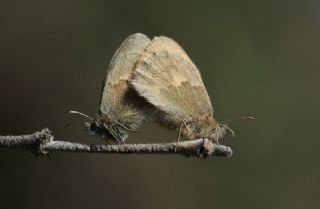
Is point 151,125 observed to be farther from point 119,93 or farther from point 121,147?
point 121,147

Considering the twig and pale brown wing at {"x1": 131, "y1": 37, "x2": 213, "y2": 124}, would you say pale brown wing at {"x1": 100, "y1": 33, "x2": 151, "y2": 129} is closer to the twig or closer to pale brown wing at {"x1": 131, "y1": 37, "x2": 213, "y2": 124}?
pale brown wing at {"x1": 131, "y1": 37, "x2": 213, "y2": 124}

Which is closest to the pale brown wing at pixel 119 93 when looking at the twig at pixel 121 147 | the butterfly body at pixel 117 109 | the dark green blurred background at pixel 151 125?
the butterfly body at pixel 117 109

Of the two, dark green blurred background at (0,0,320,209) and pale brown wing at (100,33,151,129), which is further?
dark green blurred background at (0,0,320,209)

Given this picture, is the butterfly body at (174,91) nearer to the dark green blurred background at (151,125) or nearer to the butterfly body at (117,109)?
the butterfly body at (117,109)

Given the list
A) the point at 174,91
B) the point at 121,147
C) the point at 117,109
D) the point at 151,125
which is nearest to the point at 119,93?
the point at 117,109

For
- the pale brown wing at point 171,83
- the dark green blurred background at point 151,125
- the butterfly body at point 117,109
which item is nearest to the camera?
the butterfly body at point 117,109

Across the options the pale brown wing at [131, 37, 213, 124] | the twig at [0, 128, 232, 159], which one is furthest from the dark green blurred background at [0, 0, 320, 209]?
the twig at [0, 128, 232, 159]

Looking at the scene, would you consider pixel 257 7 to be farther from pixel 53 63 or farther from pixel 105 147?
pixel 105 147
